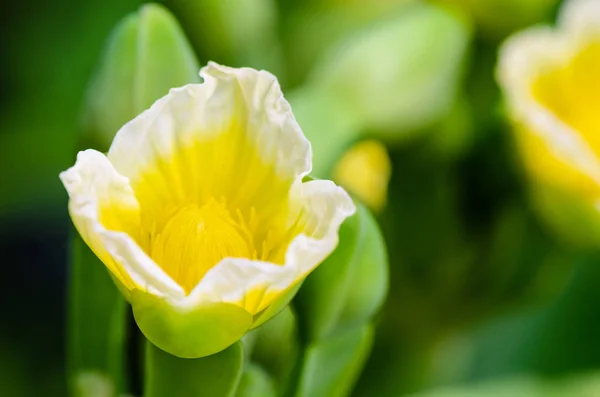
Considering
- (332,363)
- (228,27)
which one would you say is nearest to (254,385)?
(332,363)

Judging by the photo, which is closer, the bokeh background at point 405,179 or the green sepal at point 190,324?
the green sepal at point 190,324

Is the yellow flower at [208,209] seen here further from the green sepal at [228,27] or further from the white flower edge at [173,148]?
the green sepal at [228,27]

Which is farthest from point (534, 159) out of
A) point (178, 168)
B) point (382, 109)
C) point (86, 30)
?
point (86, 30)

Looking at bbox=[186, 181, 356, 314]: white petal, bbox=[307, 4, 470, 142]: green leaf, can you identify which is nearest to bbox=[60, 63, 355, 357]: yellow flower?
bbox=[186, 181, 356, 314]: white petal

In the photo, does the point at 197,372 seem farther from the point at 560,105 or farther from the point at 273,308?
the point at 560,105

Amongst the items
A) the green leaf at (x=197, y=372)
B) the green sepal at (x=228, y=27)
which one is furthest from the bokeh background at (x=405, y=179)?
the green leaf at (x=197, y=372)

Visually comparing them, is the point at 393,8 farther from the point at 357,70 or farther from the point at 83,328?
the point at 83,328

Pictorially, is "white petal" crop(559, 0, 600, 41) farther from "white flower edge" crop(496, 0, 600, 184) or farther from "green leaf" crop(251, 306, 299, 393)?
"green leaf" crop(251, 306, 299, 393)
